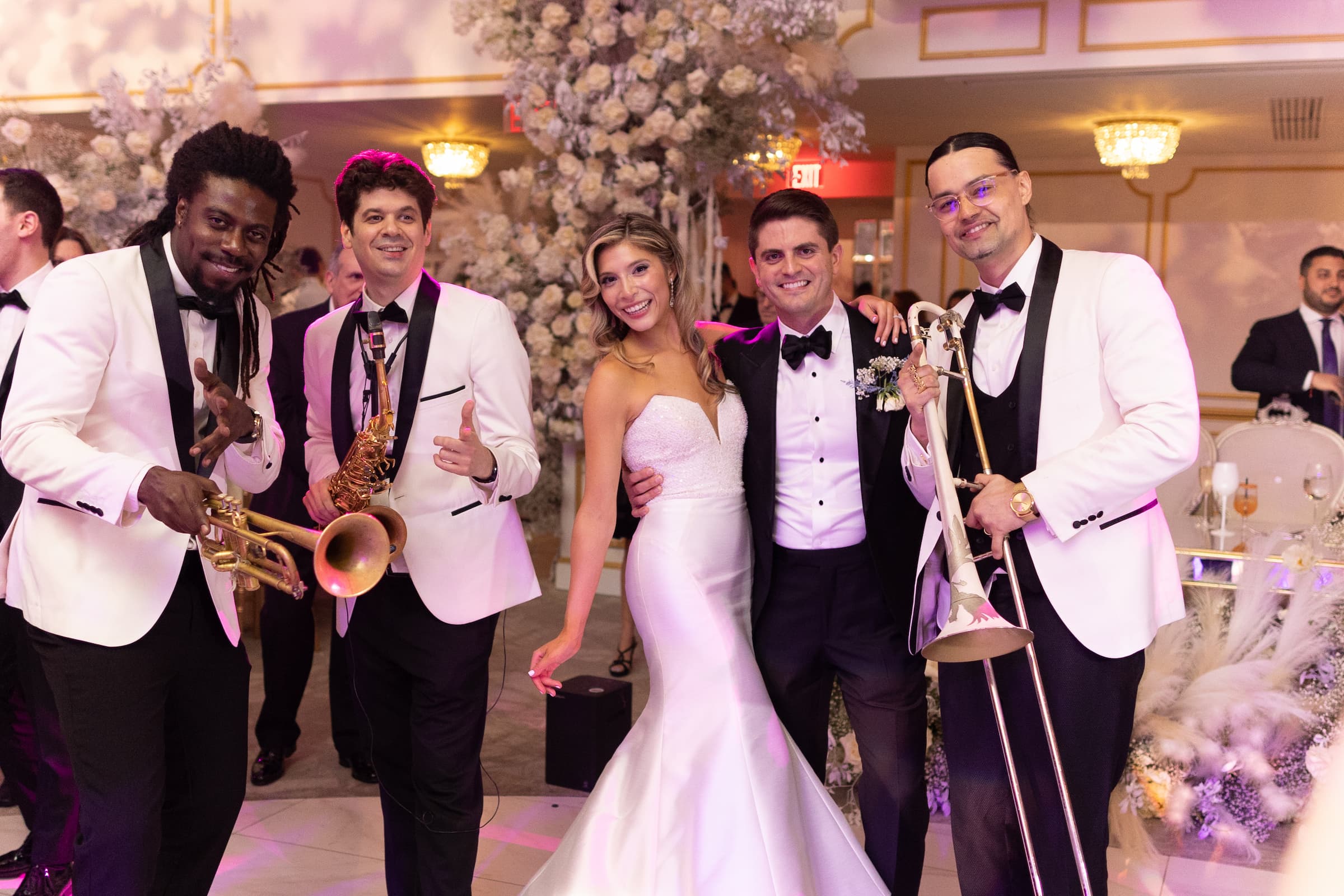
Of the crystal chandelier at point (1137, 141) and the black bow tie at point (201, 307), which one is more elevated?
the crystal chandelier at point (1137, 141)

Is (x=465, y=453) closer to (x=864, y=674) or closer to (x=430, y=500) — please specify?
(x=430, y=500)

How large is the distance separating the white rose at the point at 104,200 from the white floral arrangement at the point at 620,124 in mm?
1820

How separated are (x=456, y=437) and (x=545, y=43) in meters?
3.93

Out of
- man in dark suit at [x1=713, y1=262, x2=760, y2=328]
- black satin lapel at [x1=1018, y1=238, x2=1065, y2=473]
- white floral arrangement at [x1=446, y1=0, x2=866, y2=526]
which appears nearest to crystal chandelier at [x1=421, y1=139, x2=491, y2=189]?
man in dark suit at [x1=713, y1=262, x2=760, y2=328]

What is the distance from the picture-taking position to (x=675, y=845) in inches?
109

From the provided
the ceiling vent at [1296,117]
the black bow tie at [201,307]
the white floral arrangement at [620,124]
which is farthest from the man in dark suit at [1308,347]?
the black bow tie at [201,307]

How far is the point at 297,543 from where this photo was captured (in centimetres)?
219

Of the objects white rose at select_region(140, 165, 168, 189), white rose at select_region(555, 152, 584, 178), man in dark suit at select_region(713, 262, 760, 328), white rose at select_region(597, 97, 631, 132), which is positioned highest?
white rose at select_region(597, 97, 631, 132)

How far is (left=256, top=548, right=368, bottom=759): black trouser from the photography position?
14.5 ft

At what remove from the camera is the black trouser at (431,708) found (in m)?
2.86

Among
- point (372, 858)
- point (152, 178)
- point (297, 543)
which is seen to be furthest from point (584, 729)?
point (152, 178)

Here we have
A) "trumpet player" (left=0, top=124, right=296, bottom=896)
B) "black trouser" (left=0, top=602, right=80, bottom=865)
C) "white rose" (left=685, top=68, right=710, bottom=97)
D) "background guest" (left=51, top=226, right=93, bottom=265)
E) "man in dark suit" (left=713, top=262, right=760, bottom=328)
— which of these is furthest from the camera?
"man in dark suit" (left=713, top=262, right=760, bottom=328)

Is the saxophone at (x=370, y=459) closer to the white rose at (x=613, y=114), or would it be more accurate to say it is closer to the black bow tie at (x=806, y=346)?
the black bow tie at (x=806, y=346)

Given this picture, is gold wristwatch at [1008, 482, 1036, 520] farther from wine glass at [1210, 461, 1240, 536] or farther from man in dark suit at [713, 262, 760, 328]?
man in dark suit at [713, 262, 760, 328]
